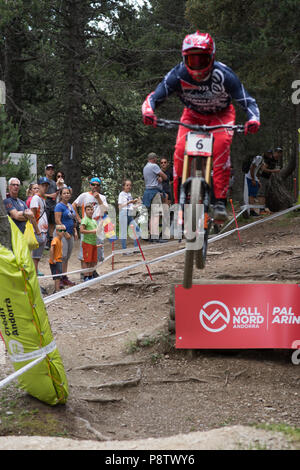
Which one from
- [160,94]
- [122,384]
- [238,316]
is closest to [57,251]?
[122,384]

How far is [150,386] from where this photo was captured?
22.7 ft

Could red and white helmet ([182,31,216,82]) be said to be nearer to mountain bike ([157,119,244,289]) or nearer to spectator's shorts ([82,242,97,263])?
mountain bike ([157,119,244,289])

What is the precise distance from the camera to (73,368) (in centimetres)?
729

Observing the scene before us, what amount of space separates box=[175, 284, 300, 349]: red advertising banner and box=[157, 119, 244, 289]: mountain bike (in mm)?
2029

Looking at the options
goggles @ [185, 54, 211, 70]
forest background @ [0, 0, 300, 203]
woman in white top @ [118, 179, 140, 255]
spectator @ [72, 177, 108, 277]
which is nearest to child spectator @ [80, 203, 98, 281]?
spectator @ [72, 177, 108, 277]

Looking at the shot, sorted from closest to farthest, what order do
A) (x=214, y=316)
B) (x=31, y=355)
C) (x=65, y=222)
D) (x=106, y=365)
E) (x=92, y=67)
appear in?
(x=31, y=355) < (x=106, y=365) < (x=214, y=316) < (x=65, y=222) < (x=92, y=67)

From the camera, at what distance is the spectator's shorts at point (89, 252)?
33.7ft

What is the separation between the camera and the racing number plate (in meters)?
5.34

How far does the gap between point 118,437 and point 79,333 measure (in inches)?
127

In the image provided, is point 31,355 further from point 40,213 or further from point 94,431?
point 40,213

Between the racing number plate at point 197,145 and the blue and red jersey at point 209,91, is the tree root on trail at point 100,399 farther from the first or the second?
Answer: the blue and red jersey at point 209,91

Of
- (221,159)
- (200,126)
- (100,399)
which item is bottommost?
(100,399)

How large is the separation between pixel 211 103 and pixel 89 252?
5352mm
